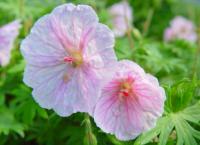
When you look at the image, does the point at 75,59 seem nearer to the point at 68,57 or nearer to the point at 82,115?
the point at 68,57

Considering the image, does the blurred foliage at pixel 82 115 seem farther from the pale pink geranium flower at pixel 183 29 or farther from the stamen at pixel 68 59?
the pale pink geranium flower at pixel 183 29

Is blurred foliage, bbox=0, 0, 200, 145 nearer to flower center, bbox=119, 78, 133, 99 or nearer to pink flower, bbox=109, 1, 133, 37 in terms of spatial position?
flower center, bbox=119, 78, 133, 99

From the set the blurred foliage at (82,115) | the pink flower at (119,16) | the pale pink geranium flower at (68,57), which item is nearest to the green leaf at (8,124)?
the blurred foliage at (82,115)

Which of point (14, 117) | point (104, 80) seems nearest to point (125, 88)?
point (104, 80)

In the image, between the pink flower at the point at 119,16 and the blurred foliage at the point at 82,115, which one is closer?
the blurred foliage at the point at 82,115

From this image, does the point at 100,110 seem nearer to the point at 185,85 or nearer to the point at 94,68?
the point at 94,68

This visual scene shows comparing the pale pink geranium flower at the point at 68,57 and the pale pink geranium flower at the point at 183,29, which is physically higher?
the pale pink geranium flower at the point at 68,57

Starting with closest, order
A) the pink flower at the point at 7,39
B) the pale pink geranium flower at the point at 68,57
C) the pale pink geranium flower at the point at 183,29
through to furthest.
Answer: the pale pink geranium flower at the point at 68,57
the pink flower at the point at 7,39
the pale pink geranium flower at the point at 183,29
